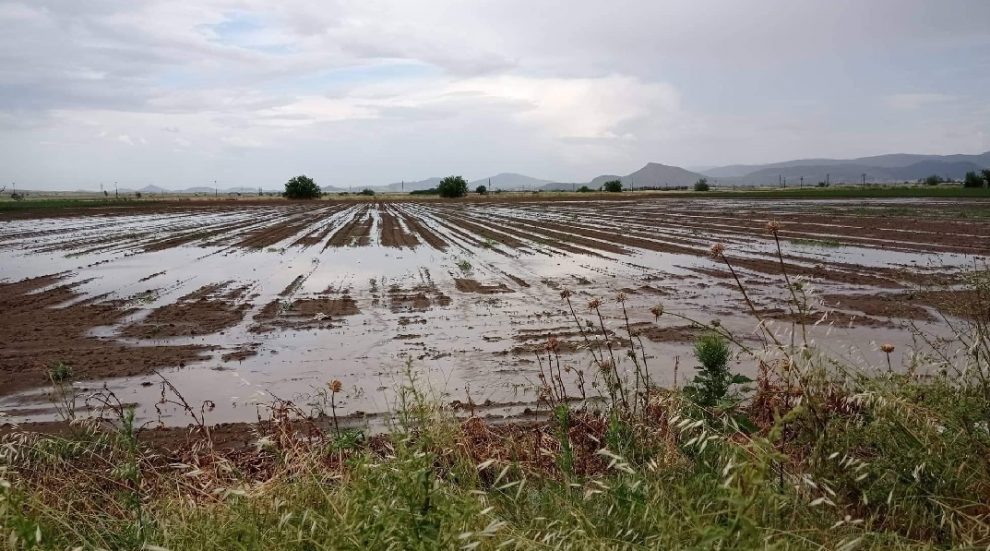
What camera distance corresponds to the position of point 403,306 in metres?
12.4

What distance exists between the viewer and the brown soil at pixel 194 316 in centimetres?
1045

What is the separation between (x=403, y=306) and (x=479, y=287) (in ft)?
7.63

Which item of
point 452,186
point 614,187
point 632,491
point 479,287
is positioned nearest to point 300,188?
point 452,186

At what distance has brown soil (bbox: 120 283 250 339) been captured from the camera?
34.3 feet

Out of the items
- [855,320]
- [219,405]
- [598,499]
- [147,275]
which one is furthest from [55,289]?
[855,320]

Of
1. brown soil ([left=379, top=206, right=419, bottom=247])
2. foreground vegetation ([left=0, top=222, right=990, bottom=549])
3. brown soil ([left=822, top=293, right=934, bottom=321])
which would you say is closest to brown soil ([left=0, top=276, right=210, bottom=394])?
foreground vegetation ([left=0, top=222, right=990, bottom=549])

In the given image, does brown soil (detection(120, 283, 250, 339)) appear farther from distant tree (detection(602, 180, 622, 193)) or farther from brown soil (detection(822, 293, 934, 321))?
distant tree (detection(602, 180, 622, 193))

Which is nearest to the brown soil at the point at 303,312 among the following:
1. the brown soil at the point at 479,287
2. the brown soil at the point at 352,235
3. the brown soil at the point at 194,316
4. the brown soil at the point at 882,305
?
the brown soil at the point at 194,316

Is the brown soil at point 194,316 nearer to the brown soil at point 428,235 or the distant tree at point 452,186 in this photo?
the brown soil at point 428,235

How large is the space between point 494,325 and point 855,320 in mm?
5891

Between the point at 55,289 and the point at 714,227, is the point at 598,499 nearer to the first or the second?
the point at 55,289

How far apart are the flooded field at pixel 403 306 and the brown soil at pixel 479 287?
124mm

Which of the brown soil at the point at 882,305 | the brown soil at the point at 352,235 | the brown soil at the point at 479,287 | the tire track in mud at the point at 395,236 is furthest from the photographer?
the brown soil at the point at 352,235

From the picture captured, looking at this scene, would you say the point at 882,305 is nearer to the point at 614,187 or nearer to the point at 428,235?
the point at 428,235
